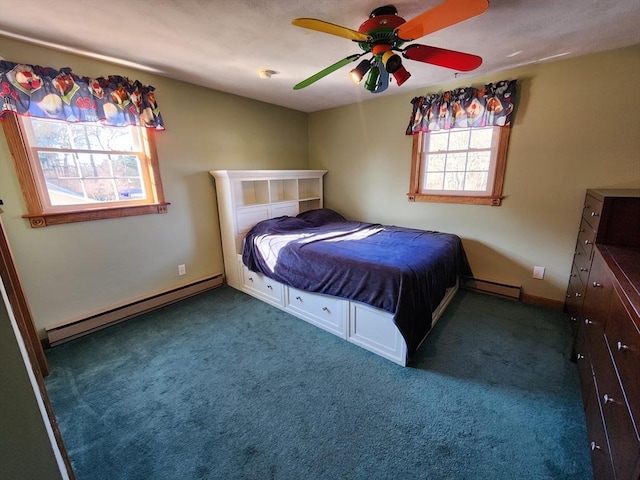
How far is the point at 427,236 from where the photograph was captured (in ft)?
9.66

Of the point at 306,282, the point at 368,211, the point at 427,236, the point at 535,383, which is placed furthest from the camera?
the point at 368,211

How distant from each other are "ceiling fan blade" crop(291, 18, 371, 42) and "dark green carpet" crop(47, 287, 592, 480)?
2129 mm

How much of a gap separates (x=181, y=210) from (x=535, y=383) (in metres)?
3.46

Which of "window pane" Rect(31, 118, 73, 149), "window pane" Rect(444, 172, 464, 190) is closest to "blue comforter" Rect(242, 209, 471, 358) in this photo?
"window pane" Rect(444, 172, 464, 190)

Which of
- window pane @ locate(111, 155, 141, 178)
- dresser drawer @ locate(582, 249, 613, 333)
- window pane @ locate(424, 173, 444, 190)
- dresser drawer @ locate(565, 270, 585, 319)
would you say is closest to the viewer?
dresser drawer @ locate(582, 249, 613, 333)

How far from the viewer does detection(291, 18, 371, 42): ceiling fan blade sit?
1.36 metres

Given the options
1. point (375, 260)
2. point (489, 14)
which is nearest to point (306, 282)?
point (375, 260)

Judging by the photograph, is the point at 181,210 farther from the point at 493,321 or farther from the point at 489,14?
the point at 493,321

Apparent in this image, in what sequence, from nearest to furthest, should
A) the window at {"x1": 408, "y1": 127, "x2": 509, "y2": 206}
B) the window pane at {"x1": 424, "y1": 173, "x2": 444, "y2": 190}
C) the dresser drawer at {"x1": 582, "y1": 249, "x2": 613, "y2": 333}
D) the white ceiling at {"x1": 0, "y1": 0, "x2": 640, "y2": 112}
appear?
the dresser drawer at {"x1": 582, "y1": 249, "x2": 613, "y2": 333}, the white ceiling at {"x1": 0, "y1": 0, "x2": 640, "y2": 112}, the window at {"x1": 408, "y1": 127, "x2": 509, "y2": 206}, the window pane at {"x1": 424, "y1": 173, "x2": 444, "y2": 190}

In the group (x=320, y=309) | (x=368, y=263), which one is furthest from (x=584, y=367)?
(x=320, y=309)

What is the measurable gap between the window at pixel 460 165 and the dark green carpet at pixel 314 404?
4.61ft

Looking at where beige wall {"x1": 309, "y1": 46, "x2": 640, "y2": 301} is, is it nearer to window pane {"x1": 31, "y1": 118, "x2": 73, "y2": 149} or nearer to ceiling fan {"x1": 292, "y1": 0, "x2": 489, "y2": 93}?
ceiling fan {"x1": 292, "y1": 0, "x2": 489, "y2": 93}

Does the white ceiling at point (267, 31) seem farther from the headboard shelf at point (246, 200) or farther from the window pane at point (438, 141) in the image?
the headboard shelf at point (246, 200)

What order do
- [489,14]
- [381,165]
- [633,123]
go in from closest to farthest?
[489,14] < [633,123] < [381,165]
